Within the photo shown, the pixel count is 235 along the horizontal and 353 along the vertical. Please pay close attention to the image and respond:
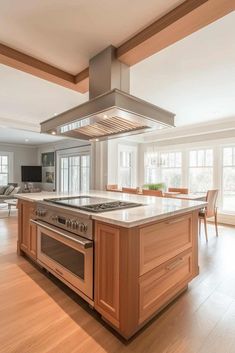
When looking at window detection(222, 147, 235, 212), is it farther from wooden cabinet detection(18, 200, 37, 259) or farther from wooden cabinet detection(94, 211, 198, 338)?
wooden cabinet detection(18, 200, 37, 259)

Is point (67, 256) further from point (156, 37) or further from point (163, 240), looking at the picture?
point (156, 37)

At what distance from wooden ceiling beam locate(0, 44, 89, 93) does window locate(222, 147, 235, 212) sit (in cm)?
407

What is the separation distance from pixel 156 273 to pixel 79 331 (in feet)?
2.36

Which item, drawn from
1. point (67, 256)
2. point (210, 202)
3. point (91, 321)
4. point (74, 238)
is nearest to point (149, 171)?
point (210, 202)

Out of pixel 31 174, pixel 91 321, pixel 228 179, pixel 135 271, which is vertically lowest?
pixel 91 321

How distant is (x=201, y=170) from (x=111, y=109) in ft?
15.4

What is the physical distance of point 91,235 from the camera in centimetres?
166

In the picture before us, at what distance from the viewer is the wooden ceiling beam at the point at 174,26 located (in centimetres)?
147

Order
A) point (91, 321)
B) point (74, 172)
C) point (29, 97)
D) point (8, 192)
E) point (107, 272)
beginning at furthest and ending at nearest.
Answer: point (74, 172) < point (8, 192) < point (29, 97) < point (91, 321) < point (107, 272)

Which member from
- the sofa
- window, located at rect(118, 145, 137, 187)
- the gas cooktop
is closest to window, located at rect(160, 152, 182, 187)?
window, located at rect(118, 145, 137, 187)

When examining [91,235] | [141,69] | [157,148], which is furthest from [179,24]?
[157,148]

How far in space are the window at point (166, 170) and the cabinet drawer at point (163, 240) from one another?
4082 millimetres

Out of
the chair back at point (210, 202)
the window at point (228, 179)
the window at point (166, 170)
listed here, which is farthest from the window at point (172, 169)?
the chair back at point (210, 202)

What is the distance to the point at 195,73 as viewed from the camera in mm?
2785
